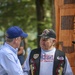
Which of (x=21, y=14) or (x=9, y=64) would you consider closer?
(x=9, y=64)

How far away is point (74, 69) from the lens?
609 centimetres

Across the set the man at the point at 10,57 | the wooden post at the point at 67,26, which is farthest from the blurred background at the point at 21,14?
the man at the point at 10,57

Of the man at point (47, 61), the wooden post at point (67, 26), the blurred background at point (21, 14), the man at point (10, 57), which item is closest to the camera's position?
the man at point (10, 57)

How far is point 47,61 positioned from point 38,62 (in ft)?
0.46

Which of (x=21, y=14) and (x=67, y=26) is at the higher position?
(x=67, y=26)

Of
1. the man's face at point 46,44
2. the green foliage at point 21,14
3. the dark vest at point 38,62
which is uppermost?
the man's face at point 46,44

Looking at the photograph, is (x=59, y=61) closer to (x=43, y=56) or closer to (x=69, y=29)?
(x=43, y=56)

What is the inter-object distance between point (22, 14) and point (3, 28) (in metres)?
1.51

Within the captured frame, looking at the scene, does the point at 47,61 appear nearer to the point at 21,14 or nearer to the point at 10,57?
the point at 10,57

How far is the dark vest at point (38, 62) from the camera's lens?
18.0 feet

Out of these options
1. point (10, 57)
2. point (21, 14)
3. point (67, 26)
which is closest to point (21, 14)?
point (21, 14)

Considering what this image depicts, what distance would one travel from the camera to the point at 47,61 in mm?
5488

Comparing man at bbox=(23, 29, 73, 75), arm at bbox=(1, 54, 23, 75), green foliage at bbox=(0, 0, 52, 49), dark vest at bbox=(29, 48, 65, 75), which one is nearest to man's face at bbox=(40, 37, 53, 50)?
man at bbox=(23, 29, 73, 75)

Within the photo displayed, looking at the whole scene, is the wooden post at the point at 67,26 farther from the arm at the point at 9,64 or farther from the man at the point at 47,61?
the arm at the point at 9,64
